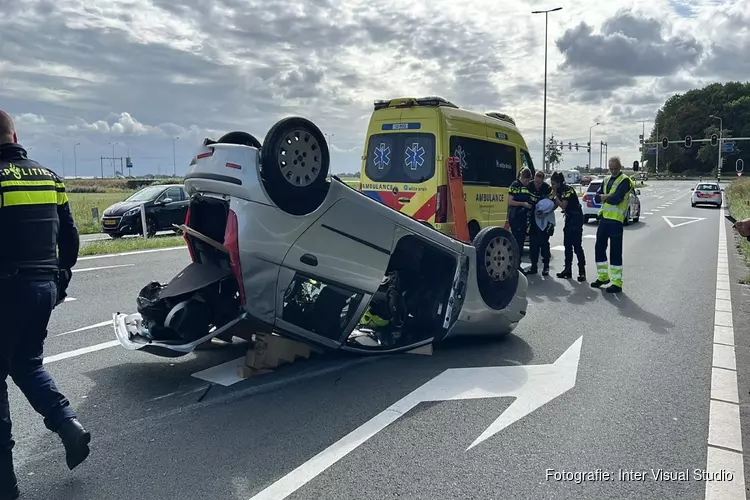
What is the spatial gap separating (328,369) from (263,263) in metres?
1.22

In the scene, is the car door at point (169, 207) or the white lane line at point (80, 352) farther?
the car door at point (169, 207)

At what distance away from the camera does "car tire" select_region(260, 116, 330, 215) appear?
4.15 m

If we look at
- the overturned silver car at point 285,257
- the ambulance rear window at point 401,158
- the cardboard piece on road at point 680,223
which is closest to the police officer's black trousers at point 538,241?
the ambulance rear window at point 401,158

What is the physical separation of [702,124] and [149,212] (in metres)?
112

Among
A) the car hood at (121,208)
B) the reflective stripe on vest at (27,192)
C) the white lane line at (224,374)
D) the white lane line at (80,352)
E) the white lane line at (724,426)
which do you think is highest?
the reflective stripe on vest at (27,192)

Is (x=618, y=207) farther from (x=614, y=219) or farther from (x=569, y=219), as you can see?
(x=569, y=219)

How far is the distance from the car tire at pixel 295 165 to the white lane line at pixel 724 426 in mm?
3004

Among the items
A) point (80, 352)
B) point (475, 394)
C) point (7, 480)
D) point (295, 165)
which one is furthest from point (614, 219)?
point (7, 480)

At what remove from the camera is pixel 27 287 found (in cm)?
305

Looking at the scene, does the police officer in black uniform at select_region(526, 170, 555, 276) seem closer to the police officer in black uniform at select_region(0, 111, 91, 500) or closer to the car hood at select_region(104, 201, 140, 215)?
the police officer in black uniform at select_region(0, 111, 91, 500)

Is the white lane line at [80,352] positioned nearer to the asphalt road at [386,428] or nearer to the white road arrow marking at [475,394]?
the asphalt road at [386,428]

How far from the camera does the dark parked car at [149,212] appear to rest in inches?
621

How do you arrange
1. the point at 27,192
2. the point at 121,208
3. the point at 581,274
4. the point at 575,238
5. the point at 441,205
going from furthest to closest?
the point at 121,208 < the point at 575,238 < the point at 581,274 < the point at 441,205 < the point at 27,192

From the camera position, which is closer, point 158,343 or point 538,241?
point 158,343
